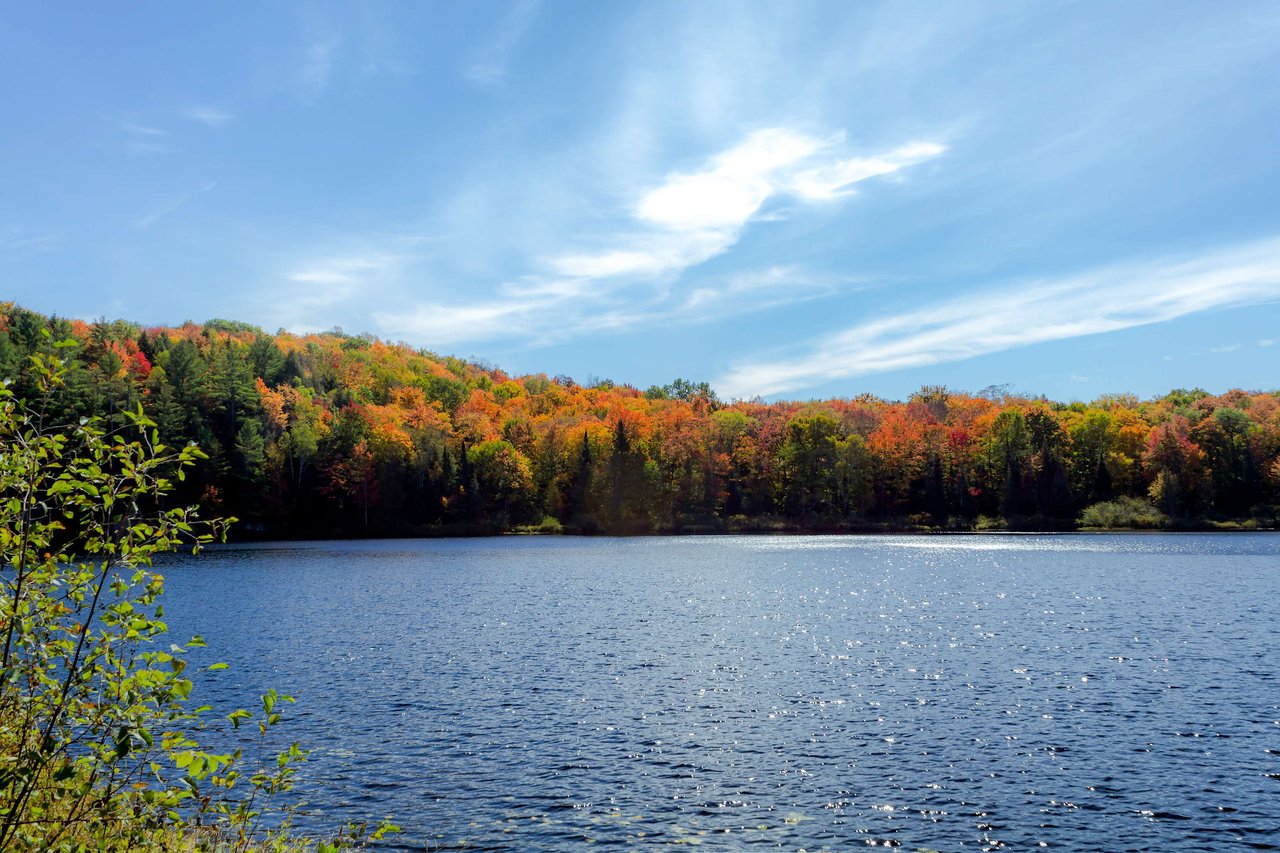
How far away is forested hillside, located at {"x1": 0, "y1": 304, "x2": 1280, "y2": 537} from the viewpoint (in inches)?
6112

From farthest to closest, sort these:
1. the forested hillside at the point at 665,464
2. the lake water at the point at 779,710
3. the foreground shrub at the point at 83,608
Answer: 1. the forested hillside at the point at 665,464
2. the lake water at the point at 779,710
3. the foreground shrub at the point at 83,608

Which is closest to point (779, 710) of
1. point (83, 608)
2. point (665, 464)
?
point (83, 608)

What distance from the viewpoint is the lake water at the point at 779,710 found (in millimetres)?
19406

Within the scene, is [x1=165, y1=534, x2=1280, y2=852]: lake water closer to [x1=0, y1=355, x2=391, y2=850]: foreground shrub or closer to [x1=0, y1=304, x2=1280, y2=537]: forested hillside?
[x1=0, y1=355, x2=391, y2=850]: foreground shrub

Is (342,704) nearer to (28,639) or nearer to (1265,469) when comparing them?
(28,639)

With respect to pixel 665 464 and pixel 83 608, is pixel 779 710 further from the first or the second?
pixel 665 464

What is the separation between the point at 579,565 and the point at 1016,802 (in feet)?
244

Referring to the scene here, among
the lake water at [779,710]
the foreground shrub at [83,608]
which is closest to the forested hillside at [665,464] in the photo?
the lake water at [779,710]

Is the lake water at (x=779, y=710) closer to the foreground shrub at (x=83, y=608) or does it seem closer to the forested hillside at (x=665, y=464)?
the foreground shrub at (x=83, y=608)

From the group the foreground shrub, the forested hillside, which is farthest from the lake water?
the forested hillside

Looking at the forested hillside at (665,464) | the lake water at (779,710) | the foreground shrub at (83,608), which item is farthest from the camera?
the forested hillside at (665,464)

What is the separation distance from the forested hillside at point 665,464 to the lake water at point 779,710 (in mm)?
100944

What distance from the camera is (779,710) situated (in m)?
29.6

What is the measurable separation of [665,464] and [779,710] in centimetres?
15008
